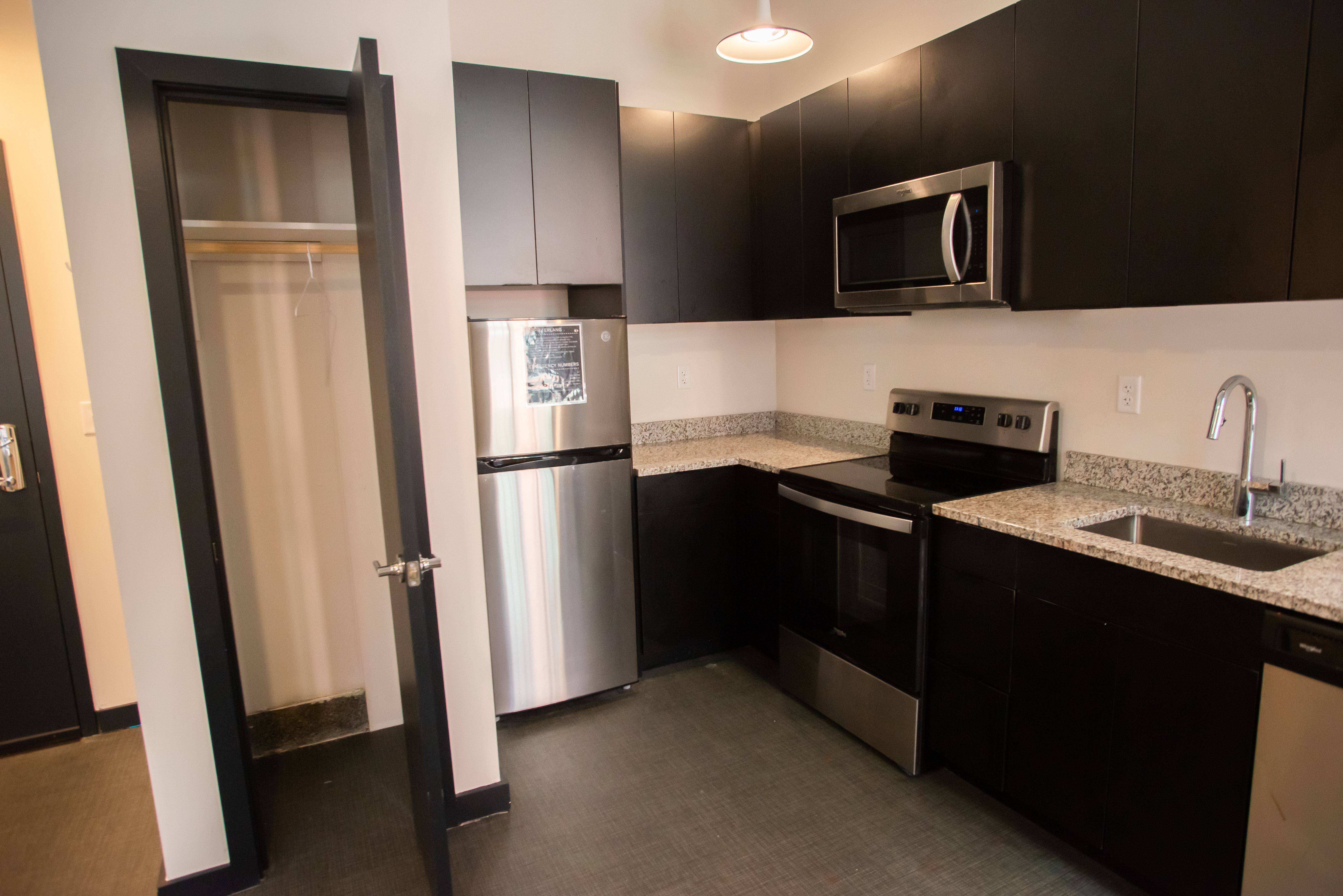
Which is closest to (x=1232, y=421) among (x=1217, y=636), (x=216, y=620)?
(x=1217, y=636)

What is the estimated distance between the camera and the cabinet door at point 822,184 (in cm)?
275

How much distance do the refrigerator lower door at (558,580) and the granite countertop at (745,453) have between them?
0.72 ft

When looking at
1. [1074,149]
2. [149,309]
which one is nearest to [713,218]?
[1074,149]

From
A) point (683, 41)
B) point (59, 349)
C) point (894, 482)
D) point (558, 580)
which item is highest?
point (683, 41)

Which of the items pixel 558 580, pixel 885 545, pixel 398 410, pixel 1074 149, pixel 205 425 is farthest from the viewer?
pixel 558 580

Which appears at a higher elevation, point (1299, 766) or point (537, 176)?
point (537, 176)

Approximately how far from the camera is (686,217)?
10.3ft

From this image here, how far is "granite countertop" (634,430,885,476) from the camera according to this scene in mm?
2947

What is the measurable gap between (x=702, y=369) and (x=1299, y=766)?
2.57 metres

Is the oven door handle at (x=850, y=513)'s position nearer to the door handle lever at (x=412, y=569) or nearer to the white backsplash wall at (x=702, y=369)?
the white backsplash wall at (x=702, y=369)

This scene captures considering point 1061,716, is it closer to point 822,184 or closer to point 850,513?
point 850,513

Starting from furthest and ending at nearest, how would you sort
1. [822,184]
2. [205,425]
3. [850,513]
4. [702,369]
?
[702,369] < [822,184] < [850,513] < [205,425]

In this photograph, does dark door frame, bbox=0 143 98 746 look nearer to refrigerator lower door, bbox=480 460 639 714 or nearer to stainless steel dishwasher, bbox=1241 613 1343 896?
refrigerator lower door, bbox=480 460 639 714

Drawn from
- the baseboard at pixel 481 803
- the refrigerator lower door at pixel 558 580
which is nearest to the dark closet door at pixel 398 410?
the baseboard at pixel 481 803
